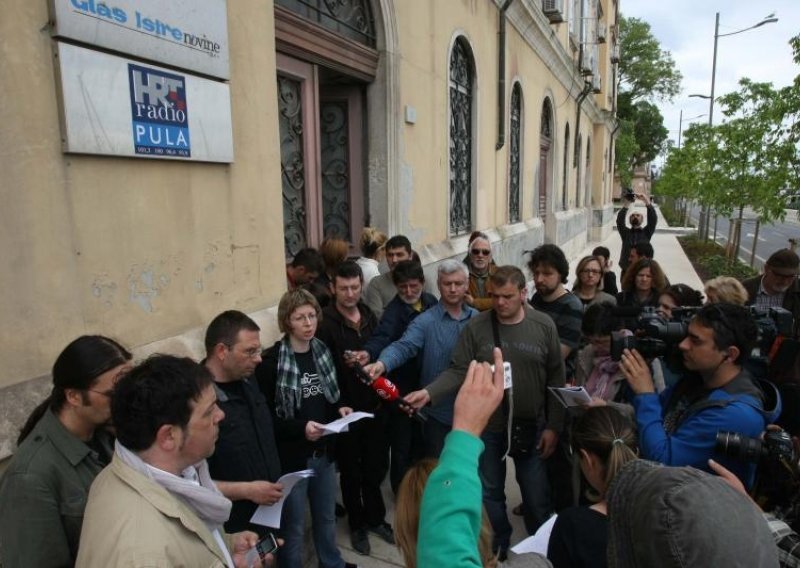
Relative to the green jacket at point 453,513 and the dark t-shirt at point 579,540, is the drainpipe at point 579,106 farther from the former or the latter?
the green jacket at point 453,513

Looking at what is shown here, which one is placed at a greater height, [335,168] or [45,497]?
[335,168]

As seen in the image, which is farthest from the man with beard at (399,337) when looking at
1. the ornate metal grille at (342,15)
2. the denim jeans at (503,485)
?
the ornate metal grille at (342,15)

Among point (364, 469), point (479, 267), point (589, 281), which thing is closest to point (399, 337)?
point (364, 469)

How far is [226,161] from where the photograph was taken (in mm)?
3031

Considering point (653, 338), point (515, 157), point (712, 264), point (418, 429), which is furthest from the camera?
point (712, 264)

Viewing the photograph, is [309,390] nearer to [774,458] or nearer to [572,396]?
[572,396]

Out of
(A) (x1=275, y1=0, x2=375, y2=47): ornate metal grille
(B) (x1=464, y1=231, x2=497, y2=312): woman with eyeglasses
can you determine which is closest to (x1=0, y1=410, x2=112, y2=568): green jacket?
(B) (x1=464, y1=231, x2=497, y2=312): woman with eyeglasses

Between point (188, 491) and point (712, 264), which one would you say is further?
point (712, 264)

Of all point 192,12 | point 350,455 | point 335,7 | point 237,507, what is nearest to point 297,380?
point 237,507

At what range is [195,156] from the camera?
2803mm

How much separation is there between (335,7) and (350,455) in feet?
12.1

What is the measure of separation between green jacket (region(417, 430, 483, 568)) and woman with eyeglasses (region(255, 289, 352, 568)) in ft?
4.82

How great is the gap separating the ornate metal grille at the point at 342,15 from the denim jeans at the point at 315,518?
3.22 meters

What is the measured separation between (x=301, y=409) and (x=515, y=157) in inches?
339
